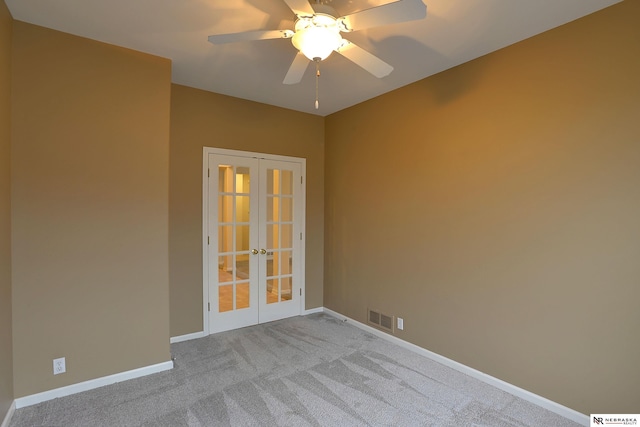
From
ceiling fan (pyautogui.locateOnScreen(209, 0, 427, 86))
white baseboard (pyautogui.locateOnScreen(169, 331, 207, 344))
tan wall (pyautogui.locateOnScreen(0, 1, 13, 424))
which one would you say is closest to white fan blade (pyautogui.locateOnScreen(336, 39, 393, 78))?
ceiling fan (pyautogui.locateOnScreen(209, 0, 427, 86))

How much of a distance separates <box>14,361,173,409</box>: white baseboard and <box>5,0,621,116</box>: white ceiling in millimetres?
2663

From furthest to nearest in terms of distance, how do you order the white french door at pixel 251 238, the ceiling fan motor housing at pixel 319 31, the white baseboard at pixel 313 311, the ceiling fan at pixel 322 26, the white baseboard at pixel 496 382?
the white baseboard at pixel 313 311 → the white french door at pixel 251 238 → the white baseboard at pixel 496 382 → the ceiling fan motor housing at pixel 319 31 → the ceiling fan at pixel 322 26

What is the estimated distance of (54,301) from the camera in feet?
7.72

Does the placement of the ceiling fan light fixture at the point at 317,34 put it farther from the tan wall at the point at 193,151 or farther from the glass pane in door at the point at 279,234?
the glass pane in door at the point at 279,234

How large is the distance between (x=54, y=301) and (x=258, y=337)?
6.12ft

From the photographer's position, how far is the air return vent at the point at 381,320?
11.3ft

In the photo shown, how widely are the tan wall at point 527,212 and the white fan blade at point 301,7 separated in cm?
173

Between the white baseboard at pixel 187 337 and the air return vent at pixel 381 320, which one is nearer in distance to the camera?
the white baseboard at pixel 187 337

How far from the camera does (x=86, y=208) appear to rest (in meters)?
2.46

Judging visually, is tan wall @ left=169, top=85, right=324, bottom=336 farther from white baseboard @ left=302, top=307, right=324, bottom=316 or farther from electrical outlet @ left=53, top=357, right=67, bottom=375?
white baseboard @ left=302, top=307, right=324, bottom=316

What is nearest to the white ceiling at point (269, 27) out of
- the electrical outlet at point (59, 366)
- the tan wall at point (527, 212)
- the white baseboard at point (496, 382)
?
the tan wall at point (527, 212)

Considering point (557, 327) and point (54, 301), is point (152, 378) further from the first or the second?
point (557, 327)

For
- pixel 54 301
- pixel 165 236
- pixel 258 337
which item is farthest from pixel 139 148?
pixel 258 337

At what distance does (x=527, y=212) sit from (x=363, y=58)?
1.66 meters
